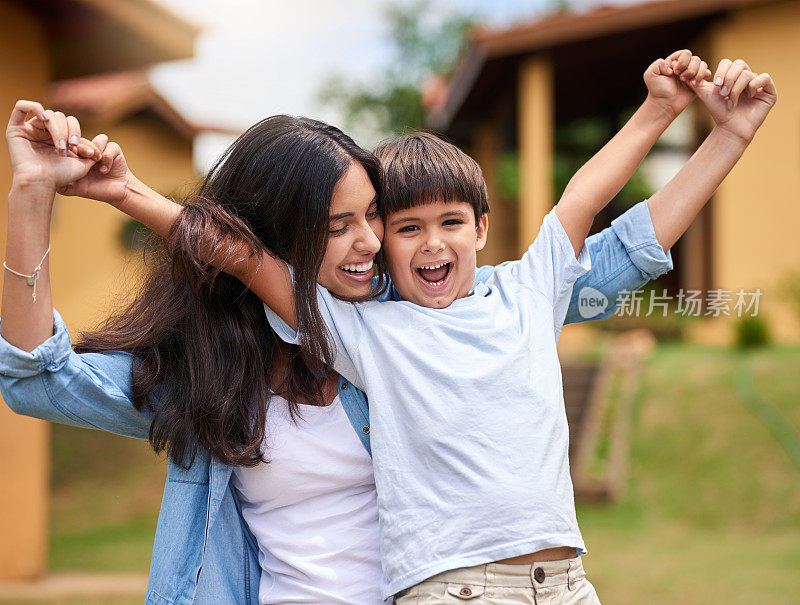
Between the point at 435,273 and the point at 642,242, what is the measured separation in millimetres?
478

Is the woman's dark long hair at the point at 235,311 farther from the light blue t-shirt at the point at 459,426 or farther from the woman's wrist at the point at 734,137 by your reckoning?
the woman's wrist at the point at 734,137

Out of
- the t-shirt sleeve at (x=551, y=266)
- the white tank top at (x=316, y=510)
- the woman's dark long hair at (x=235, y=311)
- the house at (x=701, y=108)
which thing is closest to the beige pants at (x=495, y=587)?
the white tank top at (x=316, y=510)

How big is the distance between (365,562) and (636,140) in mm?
1110

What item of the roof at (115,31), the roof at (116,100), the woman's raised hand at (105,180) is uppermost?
the roof at (116,100)

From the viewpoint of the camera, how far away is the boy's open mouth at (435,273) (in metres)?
2.04

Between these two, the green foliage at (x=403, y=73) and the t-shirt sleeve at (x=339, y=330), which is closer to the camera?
the t-shirt sleeve at (x=339, y=330)

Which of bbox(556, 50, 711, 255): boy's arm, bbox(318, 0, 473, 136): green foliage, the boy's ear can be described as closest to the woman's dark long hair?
the boy's ear

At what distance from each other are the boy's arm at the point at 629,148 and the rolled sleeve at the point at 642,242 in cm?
8

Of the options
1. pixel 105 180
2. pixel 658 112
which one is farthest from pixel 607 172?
pixel 105 180

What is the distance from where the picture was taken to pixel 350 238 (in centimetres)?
190

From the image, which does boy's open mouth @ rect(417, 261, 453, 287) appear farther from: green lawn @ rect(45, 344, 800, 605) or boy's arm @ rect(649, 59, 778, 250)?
green lawn @ rect(45, 344, 800, 605)

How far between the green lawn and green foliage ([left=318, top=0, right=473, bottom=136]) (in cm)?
1697

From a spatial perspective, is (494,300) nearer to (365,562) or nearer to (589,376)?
(365,562)

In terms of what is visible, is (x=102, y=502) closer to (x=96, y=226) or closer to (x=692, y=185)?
(x=96, y=226)
